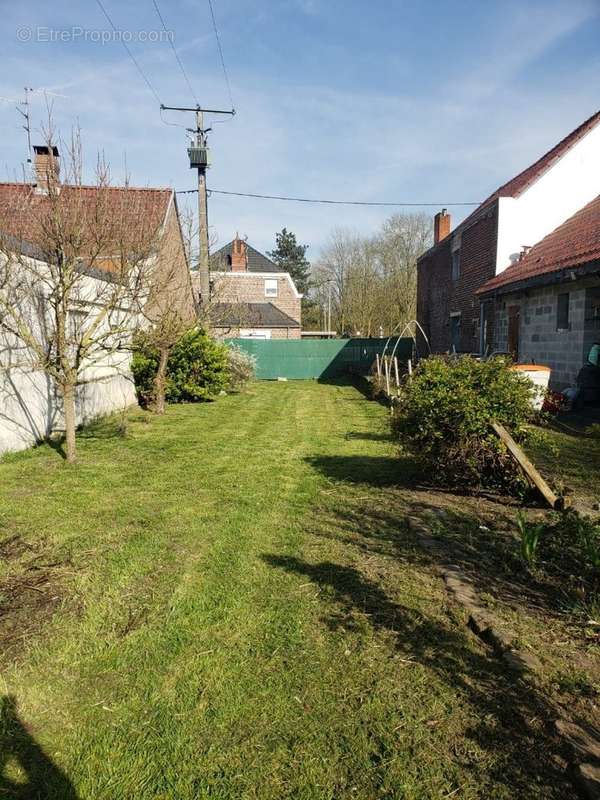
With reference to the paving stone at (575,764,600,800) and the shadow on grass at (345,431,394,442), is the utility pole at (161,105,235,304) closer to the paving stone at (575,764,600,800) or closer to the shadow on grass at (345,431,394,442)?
the shadow on grass at (345,431,394,442)

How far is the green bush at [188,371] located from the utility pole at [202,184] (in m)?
2.33

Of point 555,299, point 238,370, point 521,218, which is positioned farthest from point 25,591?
point 521,218

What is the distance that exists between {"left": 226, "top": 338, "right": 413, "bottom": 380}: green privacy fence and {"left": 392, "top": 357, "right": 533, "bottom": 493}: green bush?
854 inches

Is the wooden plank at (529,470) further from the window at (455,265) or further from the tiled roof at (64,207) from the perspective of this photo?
the window at (455,265)

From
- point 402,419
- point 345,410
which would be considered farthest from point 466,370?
point 345,410

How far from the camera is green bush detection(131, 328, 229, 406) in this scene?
1417cm

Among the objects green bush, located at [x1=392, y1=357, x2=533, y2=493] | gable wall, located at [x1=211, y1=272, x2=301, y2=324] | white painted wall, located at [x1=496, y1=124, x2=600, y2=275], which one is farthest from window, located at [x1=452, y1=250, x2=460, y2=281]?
gable wall, located at [x1=211, y1=272, x2=301, y2=324]

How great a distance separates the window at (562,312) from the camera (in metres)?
12.2

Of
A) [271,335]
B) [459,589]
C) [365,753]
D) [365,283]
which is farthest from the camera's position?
[365,283]

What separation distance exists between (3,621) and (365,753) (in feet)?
7.43

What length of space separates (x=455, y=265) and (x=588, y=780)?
19.6 m

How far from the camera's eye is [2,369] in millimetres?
7289

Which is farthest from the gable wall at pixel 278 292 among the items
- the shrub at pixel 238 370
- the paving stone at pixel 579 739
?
the paving stone at pixel 579 739

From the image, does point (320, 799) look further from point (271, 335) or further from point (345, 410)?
point (271, 335)
